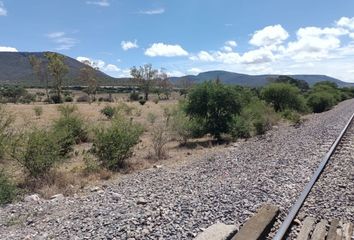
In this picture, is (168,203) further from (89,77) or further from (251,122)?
(89,77)

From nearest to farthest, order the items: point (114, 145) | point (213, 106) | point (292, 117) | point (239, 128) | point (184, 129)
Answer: point (114, 145) < point (213, 106) < point (239, 128) < point (184, 129) < point (292, 117)

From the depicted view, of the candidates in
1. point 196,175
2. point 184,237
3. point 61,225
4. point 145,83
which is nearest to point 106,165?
point 196,175

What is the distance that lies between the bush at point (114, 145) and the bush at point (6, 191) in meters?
4.78

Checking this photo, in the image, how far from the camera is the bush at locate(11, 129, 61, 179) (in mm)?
14039

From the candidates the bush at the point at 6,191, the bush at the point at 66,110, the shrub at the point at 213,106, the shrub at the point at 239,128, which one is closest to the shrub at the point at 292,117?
the shrub at the point at 239,128

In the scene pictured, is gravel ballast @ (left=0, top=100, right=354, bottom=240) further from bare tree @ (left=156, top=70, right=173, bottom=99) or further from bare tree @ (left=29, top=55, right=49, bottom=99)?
bare tree @ (left=156, top=70, right=173, bottom=99)

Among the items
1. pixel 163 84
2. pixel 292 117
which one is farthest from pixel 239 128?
pixel 163 84

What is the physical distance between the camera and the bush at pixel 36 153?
46.1ft

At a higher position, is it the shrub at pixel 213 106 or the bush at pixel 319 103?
the shrub at pixel 213 106

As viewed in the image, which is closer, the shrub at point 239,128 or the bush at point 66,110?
the shrub at point 239,128

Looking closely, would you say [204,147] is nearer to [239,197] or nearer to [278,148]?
[278,148]

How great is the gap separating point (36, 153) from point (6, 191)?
3.04 metres

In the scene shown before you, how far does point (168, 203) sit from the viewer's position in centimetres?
912

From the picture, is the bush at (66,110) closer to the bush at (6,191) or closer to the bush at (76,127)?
the bush at (76,127)
